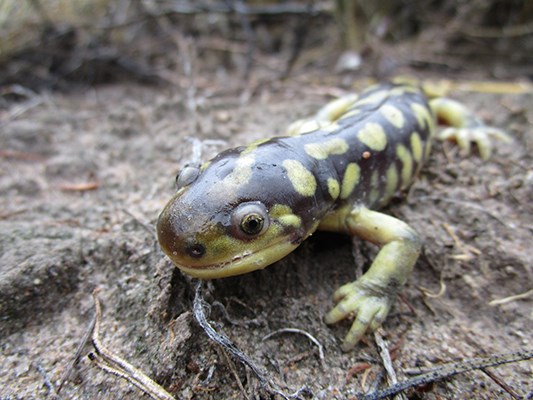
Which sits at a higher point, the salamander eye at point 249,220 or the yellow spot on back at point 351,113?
the salamander eye at point 249,220

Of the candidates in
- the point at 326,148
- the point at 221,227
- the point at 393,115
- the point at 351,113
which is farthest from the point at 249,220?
the point at 393,115

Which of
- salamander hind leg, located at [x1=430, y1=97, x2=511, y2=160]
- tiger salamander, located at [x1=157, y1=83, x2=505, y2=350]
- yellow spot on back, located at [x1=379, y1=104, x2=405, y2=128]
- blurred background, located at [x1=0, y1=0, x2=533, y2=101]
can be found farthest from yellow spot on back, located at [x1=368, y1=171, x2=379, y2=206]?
blurred background, located at [x1=0, y1=0, x2=533, y2=101]

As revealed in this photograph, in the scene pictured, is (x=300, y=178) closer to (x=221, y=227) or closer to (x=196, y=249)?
(x=221, y=227)

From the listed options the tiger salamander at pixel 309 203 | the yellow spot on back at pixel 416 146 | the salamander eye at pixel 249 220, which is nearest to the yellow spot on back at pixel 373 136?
the tiger salamander at pixel 309 203

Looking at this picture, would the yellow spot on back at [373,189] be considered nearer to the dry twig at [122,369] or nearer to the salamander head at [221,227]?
the salamander head at [221,227]

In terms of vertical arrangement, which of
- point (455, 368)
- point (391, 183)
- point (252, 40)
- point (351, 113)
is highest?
point (252, 40)

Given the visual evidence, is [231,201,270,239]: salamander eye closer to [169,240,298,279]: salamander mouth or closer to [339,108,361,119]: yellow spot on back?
[169,240,298,279]: salamander mouth

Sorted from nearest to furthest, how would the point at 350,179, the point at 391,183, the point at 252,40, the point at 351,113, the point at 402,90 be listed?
the point at 350,179, the point at 391,183, the point at 351,113, the point at 402,90, the point at 252,40
